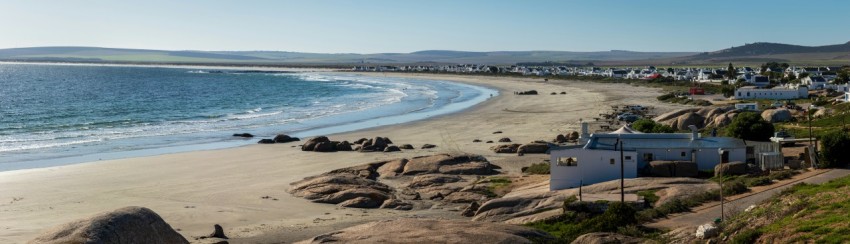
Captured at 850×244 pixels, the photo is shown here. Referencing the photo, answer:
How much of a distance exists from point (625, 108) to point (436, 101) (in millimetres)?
29350

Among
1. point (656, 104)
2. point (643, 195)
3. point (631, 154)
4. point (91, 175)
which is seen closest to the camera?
point (643, 195)

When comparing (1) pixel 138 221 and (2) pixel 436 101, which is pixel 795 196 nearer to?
(1) pixel 138 221

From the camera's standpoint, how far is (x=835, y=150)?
108 feet

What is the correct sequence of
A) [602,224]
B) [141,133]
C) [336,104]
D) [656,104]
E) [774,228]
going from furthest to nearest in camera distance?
[336,104] < [656,104] < [141,133] < [602,224] < [774,228]

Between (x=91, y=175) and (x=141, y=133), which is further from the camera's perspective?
(x=141, y=133)

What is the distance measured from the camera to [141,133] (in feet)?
204

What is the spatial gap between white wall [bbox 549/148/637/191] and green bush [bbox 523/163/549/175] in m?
3.89

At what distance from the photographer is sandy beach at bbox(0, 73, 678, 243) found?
1127 inches

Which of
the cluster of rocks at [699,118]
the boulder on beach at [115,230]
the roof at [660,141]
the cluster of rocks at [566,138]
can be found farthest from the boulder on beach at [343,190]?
the cluster of rocks at [699,118]

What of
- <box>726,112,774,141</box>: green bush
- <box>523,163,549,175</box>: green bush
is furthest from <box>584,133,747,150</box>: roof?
<box>726,112,774,141</box>: green bush

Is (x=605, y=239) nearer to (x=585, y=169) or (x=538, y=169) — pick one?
(x=585, y=169)

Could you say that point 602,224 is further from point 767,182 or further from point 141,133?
point 141,133

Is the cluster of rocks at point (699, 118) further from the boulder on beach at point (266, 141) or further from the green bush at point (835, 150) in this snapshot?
the boulder on beach at point (266, 141)

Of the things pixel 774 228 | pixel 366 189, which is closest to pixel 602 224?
pixel 774 228
